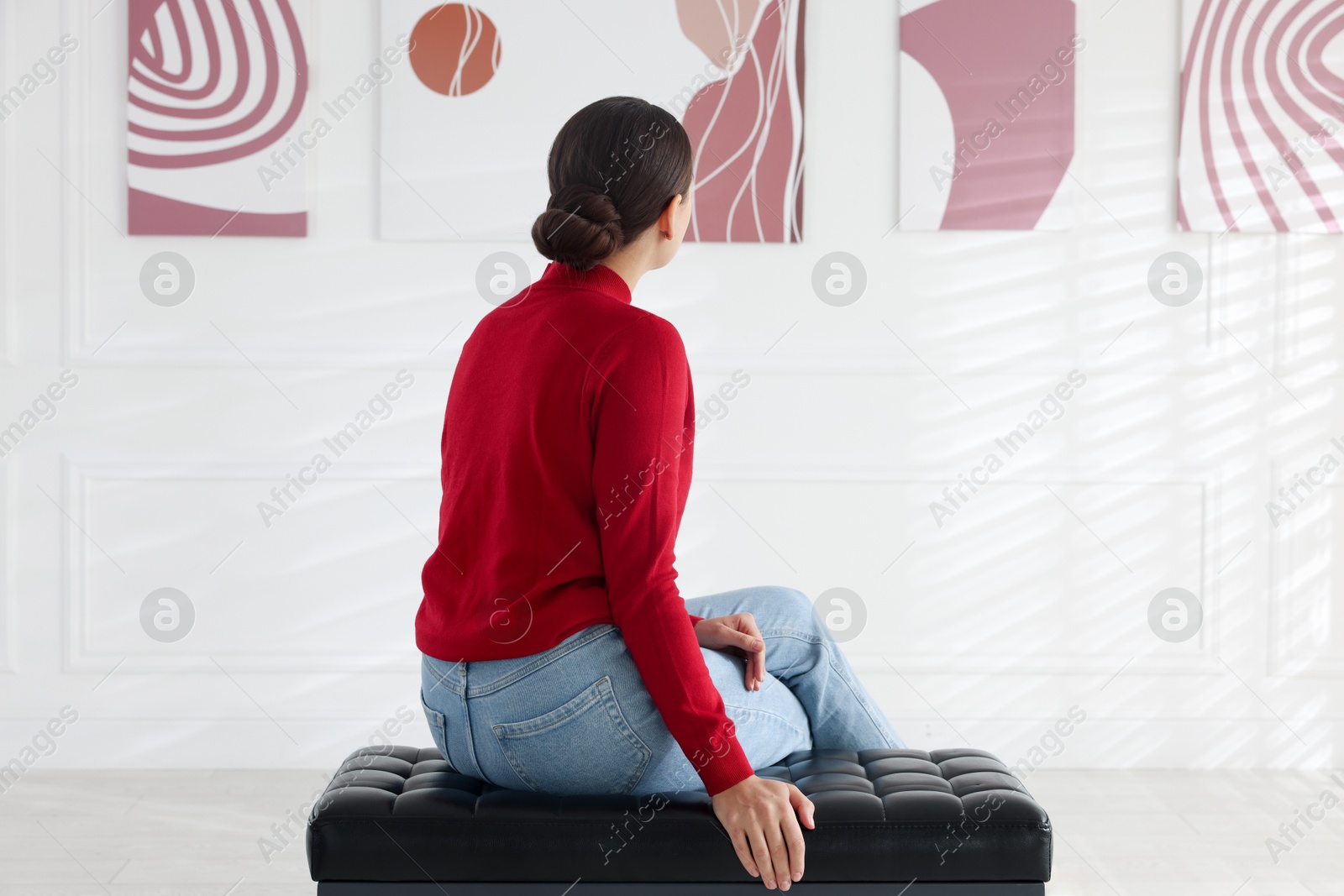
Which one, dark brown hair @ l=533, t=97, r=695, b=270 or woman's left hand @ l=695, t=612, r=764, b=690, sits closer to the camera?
dark brown hair @ l=533, t=97, r=695, b=270

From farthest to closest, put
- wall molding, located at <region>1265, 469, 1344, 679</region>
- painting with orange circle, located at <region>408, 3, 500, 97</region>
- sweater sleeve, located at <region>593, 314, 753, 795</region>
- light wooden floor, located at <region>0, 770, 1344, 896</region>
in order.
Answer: wall molding, located at <region>1265, 469, 1344, 679</region>, painting with orange circle, located at <region>408, 3, 500, 97</region>, light wooden floor, located at <region>0, 770, 1344, 896</region>, sweater sleeve, located at <region>593, 314, 753, 795</region>

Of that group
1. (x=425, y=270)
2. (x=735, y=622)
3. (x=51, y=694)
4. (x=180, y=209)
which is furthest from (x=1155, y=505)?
(x=51, y=694)

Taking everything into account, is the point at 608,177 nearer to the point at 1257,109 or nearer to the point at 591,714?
the point at 591,714

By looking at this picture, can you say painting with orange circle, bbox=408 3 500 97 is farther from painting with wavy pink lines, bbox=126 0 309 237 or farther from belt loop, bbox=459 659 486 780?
belt loop, bbox=459 659 486 780

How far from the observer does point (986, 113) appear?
2766 mm

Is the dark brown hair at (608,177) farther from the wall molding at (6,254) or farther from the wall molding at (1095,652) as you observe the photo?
the wall molding at (6,254)

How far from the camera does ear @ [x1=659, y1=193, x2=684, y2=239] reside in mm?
1280

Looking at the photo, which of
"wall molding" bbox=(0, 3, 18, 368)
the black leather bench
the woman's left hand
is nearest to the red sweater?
the black leather bench

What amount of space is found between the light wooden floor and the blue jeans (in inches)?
39.2

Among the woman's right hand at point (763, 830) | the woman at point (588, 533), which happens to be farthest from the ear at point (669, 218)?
the woman's right hand at point (763, 830)

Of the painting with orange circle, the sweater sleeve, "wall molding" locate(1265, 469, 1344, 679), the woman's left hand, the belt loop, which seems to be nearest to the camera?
the sweater sleeve

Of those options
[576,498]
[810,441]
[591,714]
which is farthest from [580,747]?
[810,441]

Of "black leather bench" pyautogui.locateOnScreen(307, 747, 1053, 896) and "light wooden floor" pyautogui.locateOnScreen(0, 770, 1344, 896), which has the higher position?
"black leather bench" pyautogui.locateOnScreen(307, 747, 1053, 896)

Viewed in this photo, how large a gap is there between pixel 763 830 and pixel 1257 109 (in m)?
2.52
